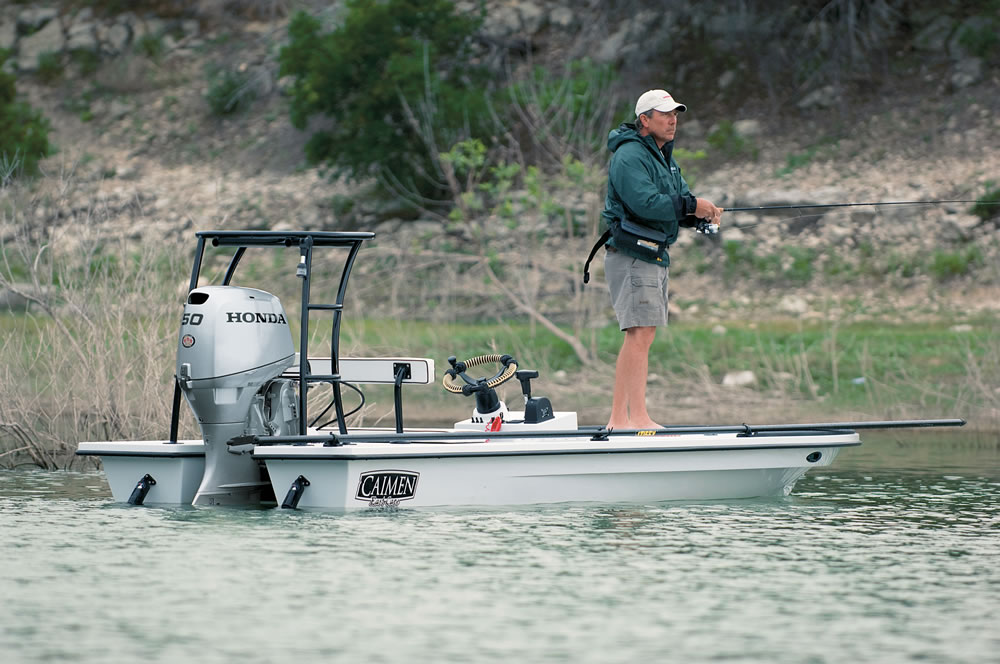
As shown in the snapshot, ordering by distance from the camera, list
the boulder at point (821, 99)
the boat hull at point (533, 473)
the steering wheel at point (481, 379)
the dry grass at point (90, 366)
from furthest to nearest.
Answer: the boulder at point (821, 99) < the dry grass at point (90, 366) < the steering wheel at point (481, 379) < the boat hull at point (533, 473)

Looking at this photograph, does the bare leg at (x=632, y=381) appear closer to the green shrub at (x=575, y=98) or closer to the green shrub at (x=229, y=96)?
the green shrub at (x=575, y=98)

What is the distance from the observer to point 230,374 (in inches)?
310

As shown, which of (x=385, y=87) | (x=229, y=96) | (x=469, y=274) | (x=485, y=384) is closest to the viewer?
(x=485, y=384)

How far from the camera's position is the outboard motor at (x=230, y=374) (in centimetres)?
787

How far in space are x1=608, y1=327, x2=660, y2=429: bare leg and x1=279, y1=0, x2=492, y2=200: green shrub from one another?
15.2 m

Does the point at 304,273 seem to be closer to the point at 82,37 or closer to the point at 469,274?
the point at 469,274

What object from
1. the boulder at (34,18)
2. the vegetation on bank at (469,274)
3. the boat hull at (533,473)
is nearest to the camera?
the boat hull at (533,473)

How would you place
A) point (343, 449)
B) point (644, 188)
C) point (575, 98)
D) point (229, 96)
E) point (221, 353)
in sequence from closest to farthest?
point (343, 449) < point (221, 353) < point (644, 188) < point (575, 98) < point (229, 96)

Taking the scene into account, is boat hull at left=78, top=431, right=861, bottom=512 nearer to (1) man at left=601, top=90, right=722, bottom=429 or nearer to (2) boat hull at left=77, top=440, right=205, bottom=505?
(2) boat hull at left=77, top=440, right=205, bottom=505

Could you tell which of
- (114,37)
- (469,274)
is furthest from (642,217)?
(114,37)

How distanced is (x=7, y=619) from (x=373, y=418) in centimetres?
791

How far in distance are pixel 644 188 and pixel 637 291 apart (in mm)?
531

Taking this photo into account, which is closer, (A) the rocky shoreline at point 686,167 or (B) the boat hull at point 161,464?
(B) the boat hull at point 161,464

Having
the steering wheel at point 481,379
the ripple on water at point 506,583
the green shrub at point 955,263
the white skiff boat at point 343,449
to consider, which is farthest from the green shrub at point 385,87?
the ripple on water at point 506,583
